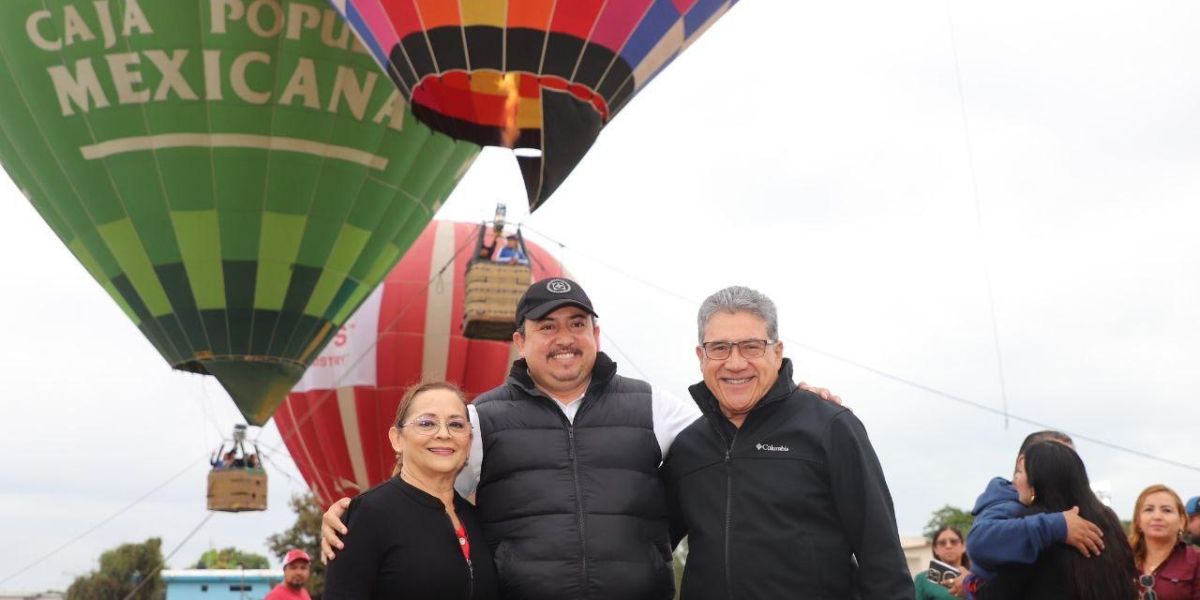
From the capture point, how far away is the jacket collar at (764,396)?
329 centimetres

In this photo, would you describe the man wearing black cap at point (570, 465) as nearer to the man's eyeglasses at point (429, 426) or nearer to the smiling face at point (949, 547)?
the man's eyeglasses at point (429, 426)

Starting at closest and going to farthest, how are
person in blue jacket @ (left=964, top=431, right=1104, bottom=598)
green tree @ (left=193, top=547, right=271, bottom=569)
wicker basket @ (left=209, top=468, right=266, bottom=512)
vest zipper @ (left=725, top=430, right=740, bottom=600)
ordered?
vest zipper @ (left=725, top=430, right=740, bottom=600) → person in blue jacket @ (left=964, top=431, right=1104, bottom=598) → wicker basket @ (left=209, top=468, right=266, bottom=512) → green tree @ (left=193, top=547, right=271, bottom=569)

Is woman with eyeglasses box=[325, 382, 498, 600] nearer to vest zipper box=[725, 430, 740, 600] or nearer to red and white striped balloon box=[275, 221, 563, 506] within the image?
vest zipper box=[725, 430, 740, 600]

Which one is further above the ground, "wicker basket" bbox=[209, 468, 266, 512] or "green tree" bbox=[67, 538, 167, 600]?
"wicker basket" bbox=[209, 468, 266, 512]

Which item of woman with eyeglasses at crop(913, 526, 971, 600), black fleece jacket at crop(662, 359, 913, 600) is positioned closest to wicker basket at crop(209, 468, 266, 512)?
woman with eyeglasses at crop(913, 526, 971, 600)

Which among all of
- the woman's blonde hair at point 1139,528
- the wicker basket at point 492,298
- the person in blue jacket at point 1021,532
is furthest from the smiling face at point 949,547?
the wicker basket at point 492,298

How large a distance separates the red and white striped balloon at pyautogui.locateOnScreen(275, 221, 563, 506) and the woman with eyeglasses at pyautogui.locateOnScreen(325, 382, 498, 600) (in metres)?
14.2

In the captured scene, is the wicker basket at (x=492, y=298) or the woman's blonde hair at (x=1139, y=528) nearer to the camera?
the woman's blonde hair at (x=1139, y=528)

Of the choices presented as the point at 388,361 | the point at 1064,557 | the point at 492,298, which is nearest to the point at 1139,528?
the point at 1064,557

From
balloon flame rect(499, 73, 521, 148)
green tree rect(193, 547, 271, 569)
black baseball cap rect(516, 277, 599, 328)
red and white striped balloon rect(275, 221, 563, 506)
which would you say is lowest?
green tree rect(193, 547, 271, 569)

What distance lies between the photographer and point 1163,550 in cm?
443

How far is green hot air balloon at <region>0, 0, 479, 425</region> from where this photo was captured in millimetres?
11938

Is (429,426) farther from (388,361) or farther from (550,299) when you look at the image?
(388,361)

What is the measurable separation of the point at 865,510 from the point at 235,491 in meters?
12.1
